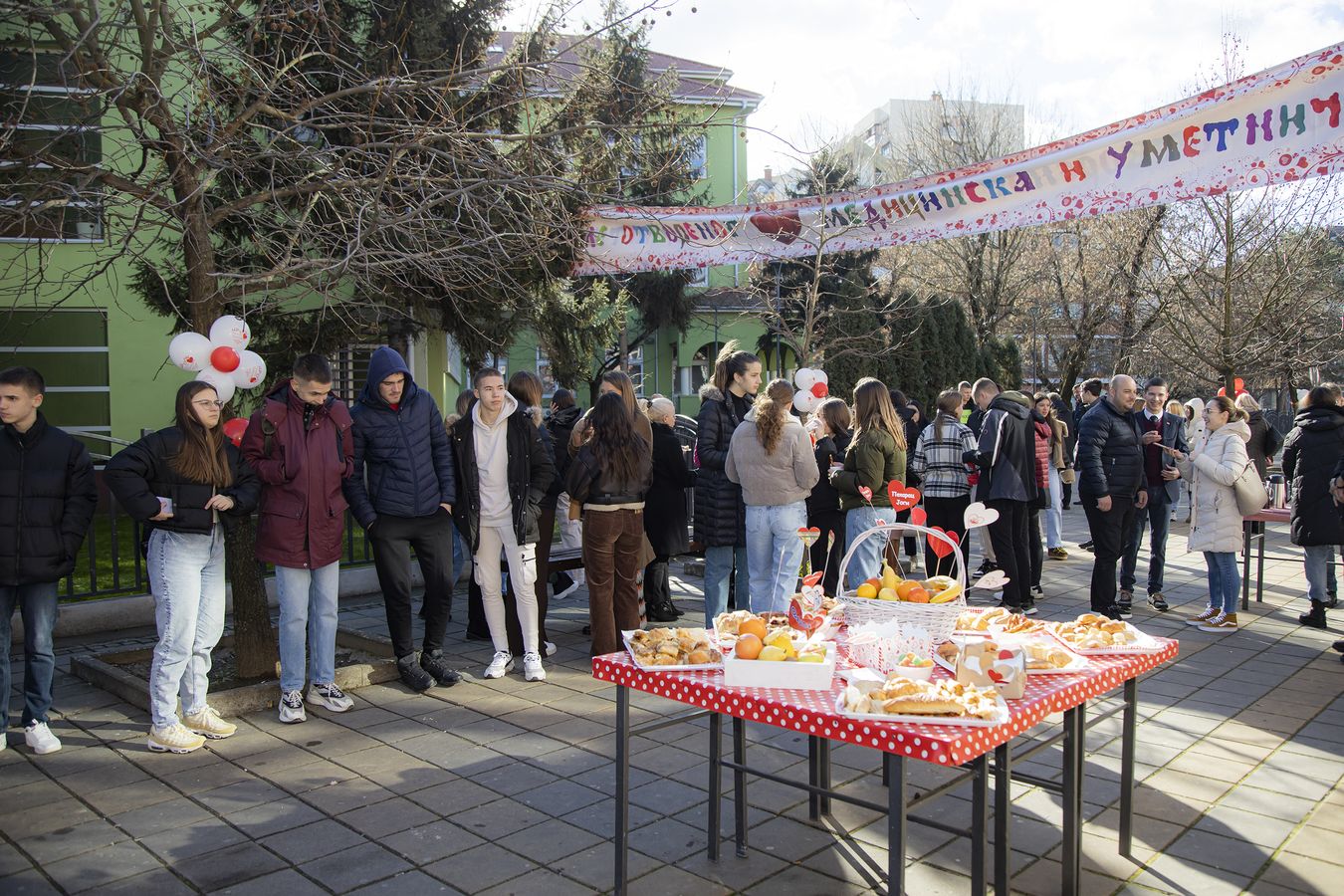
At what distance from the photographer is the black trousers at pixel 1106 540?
788 cm

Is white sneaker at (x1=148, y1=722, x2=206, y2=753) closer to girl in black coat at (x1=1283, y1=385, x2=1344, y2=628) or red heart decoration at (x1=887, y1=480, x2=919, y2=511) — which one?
red heart decoration at (x1=887, y1=480, x2=919, y2=511)

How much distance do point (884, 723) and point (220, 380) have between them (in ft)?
14.8

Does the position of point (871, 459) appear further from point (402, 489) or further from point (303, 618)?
point (303, 618)

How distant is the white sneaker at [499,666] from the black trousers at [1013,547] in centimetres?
411

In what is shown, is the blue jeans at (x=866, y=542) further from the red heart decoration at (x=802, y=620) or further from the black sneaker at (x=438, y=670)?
the red heart decoration at (x=802, y=620)

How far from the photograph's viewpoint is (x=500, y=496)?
6402 mm

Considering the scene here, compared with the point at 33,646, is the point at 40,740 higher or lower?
lower

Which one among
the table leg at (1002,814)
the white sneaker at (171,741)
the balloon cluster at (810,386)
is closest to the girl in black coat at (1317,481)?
the balloon cluster at (810,386)

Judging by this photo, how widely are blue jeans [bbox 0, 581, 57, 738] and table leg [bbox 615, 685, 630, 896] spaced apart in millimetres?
3446

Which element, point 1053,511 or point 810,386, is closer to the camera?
point 810,386

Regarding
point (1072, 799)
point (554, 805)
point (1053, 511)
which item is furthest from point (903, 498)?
point (1053, 511)

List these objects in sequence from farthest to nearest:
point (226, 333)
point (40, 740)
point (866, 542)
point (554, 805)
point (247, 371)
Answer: point (866, 542)
point (247, 371)
point (226, 333)
point (40, 740)
point (554, 805)

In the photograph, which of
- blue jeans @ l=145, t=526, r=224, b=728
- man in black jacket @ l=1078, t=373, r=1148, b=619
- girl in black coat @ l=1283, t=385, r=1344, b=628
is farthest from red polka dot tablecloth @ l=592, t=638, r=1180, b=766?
girl in black coat @ l=1283, t=385, r=1344, b=628

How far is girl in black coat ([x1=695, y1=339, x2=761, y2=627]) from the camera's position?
719cm
